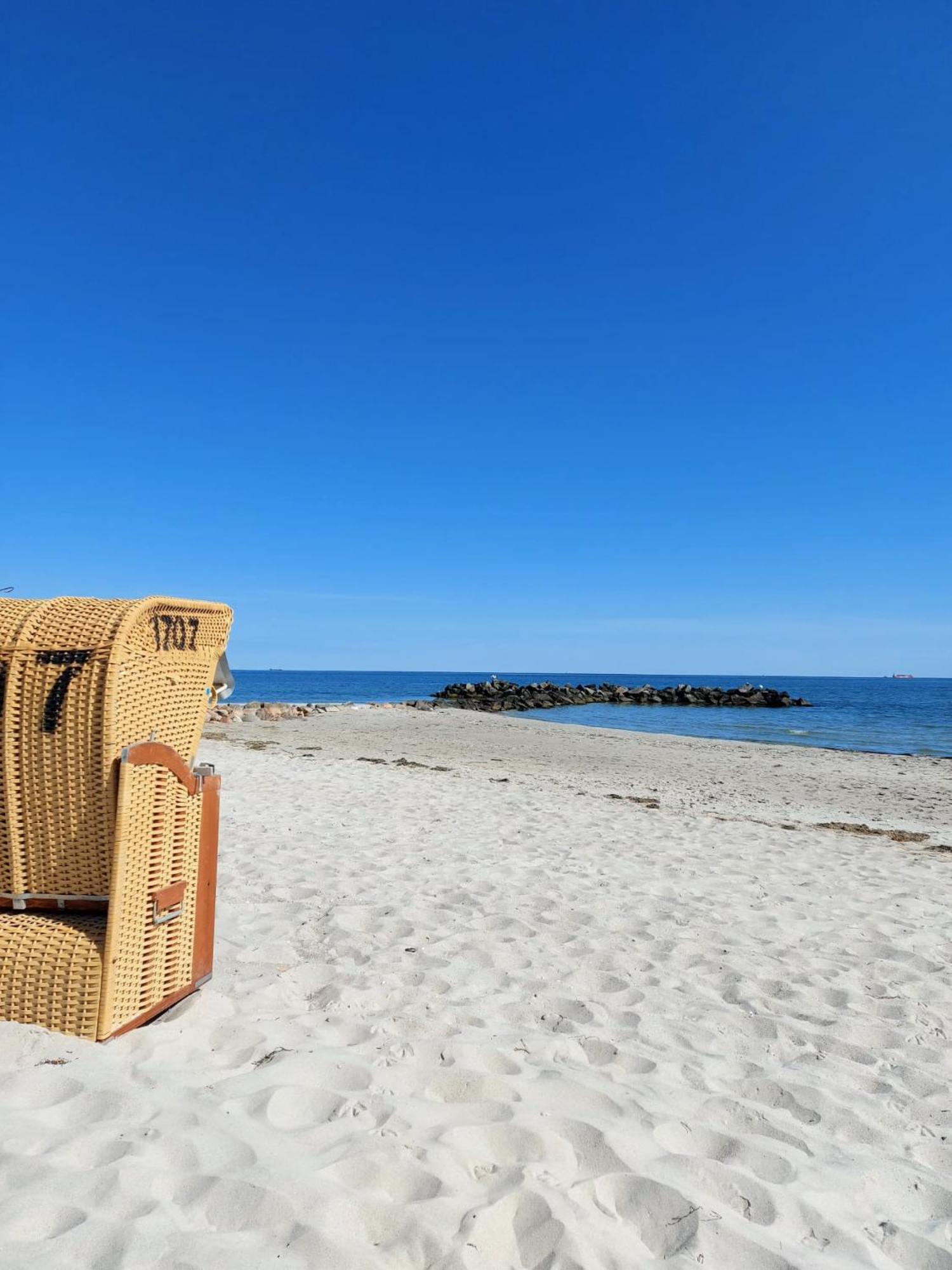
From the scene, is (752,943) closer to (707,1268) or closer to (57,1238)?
(707,1268)

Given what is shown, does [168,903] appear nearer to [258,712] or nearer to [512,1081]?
[512,1081]

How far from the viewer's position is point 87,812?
8.70 feet

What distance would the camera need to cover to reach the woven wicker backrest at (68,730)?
2619 millimetres

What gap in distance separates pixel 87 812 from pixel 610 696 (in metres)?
→ 53.4

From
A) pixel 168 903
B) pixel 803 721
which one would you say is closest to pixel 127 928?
pixel 168 903

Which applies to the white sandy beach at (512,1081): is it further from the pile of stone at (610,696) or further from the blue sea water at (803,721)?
the pile of stone at (610,696)

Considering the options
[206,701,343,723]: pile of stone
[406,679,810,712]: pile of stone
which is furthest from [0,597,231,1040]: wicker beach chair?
[406,679,810,712]: pile of stone

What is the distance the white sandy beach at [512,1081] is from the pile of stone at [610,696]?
131 feet

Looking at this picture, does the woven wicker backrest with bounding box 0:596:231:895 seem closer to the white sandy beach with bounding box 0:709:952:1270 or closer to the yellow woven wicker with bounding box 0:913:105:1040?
the yellow woven wicker with bounding box 0:913:105:1040

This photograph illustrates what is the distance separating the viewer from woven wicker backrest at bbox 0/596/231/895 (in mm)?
2619

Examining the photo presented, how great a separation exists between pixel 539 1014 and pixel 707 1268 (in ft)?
4.93

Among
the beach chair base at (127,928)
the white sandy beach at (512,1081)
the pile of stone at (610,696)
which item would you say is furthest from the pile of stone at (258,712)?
the beach chair base at (127,928)

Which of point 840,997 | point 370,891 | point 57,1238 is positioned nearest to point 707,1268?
point 57,1238

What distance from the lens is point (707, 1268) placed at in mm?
1819
